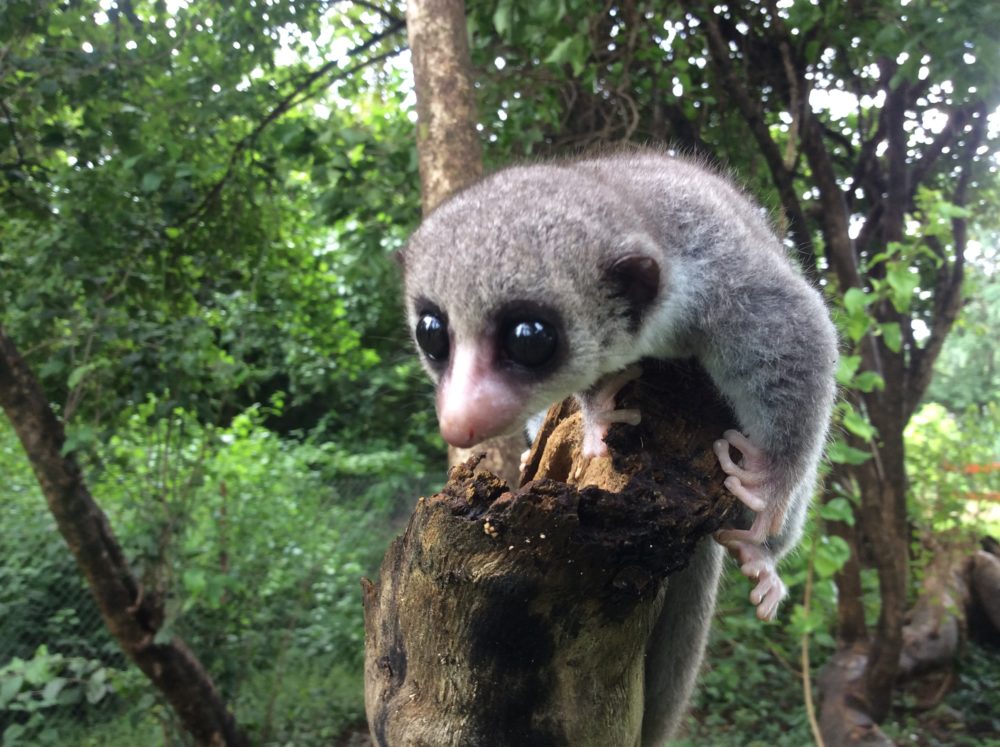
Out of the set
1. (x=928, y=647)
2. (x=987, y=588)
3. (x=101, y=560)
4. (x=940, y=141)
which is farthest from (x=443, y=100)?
(x=987, y=588)

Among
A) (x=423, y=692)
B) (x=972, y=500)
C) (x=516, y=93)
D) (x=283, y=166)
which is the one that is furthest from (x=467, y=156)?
(x=972, y=500)

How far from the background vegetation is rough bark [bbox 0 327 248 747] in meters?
0.15

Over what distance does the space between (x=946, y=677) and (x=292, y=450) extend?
29.2 ft

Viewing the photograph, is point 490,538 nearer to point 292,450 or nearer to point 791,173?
point 791,173

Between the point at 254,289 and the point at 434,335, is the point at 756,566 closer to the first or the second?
the point at 434,335

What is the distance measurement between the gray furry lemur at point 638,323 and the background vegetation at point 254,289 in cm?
135

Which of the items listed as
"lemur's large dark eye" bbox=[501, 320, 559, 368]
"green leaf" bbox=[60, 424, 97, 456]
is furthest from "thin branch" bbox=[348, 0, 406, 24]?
"lemur's large dark eye" bbox=[501, 320, 559, 368]

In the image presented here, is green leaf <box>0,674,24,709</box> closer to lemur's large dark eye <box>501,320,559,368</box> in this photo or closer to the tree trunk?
the tree trunk

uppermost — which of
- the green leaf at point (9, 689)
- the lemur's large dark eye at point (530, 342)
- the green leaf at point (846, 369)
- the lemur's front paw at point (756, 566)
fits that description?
the lemur's large dark eye at point (530, 342)

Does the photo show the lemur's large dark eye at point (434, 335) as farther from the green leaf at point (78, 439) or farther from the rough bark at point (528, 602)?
the green leaf at point (78, 439)

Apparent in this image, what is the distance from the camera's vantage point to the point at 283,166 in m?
6.68

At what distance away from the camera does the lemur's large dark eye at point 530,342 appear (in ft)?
6.23

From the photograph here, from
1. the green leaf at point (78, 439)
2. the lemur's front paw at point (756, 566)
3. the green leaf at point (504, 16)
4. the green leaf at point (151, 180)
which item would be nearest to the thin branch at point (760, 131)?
the green leaf at point (504, 16)

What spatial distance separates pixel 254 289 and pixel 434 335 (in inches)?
169
